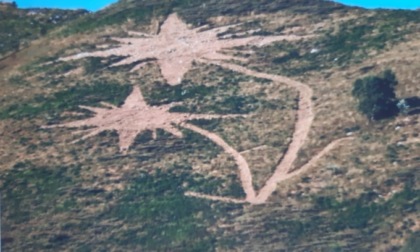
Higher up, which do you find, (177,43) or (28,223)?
(177,43)

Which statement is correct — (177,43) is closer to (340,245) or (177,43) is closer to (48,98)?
(48,98)

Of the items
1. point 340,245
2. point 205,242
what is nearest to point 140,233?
point 205,242

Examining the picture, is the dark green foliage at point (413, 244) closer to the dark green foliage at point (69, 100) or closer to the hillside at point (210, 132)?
the hillside at point (210, 132)

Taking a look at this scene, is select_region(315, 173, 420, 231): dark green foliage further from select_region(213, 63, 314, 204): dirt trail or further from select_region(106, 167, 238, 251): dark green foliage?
select_region(106, 167, 238, 251): dark green foliage

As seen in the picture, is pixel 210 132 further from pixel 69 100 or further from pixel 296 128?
pixel 69 100

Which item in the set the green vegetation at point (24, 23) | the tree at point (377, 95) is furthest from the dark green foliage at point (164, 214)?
the green vegetation at point (24, 23)

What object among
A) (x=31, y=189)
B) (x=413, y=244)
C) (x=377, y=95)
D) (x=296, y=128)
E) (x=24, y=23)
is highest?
(x=24, y=23)

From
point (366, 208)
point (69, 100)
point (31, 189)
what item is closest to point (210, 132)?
point (31, 189)
